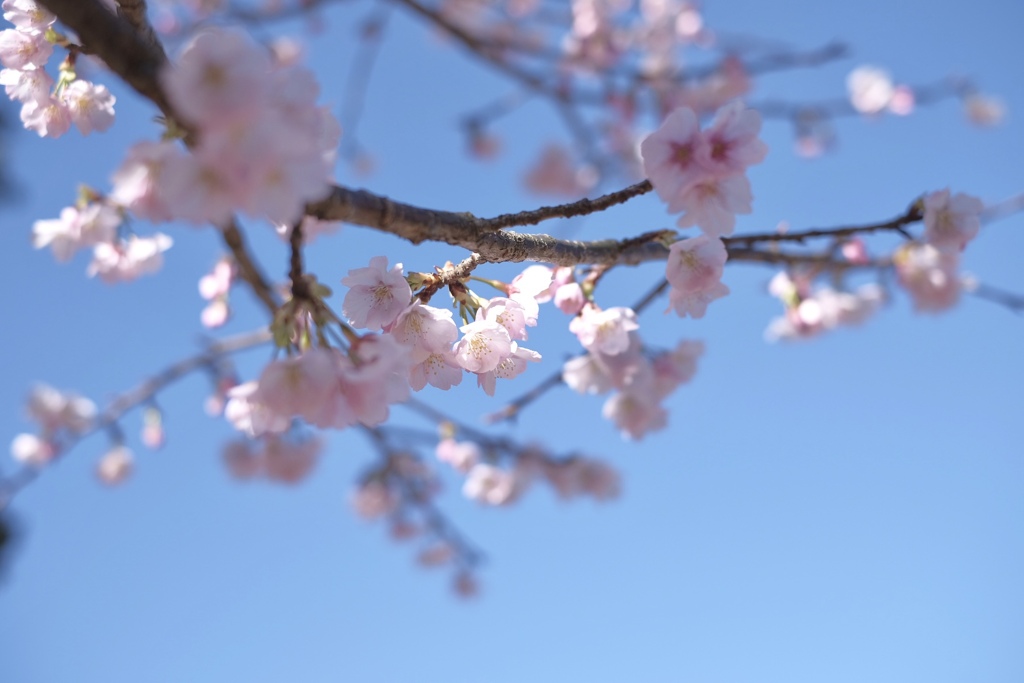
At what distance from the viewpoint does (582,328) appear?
1.53m

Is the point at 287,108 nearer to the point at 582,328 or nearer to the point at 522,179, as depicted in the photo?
the point at 582,328

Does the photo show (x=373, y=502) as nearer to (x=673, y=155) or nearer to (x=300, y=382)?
(x=300, y=382)

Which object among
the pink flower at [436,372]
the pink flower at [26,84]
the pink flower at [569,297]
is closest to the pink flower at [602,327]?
the pink flower at [569,297]

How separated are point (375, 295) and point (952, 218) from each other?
58.7 inches

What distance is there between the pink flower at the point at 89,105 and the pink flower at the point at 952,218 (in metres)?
2.03

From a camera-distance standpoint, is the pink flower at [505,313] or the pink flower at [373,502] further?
the pink flower at [373,502]

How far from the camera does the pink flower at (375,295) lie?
3.81 ft

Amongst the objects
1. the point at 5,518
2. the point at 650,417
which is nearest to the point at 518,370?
the point at 650,417

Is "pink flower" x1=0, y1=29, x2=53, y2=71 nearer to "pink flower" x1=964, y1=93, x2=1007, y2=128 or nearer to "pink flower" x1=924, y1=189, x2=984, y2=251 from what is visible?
"pink flower" x1=924, y1=189, x2=984, y2=251

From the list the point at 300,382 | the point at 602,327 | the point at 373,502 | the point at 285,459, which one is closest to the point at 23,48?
the point at 300,382

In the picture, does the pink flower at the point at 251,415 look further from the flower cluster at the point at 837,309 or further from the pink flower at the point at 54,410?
the pink flower at the point at 54,410

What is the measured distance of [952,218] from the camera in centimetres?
150

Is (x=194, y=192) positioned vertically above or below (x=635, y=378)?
below

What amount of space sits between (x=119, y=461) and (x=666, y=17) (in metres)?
7.36
